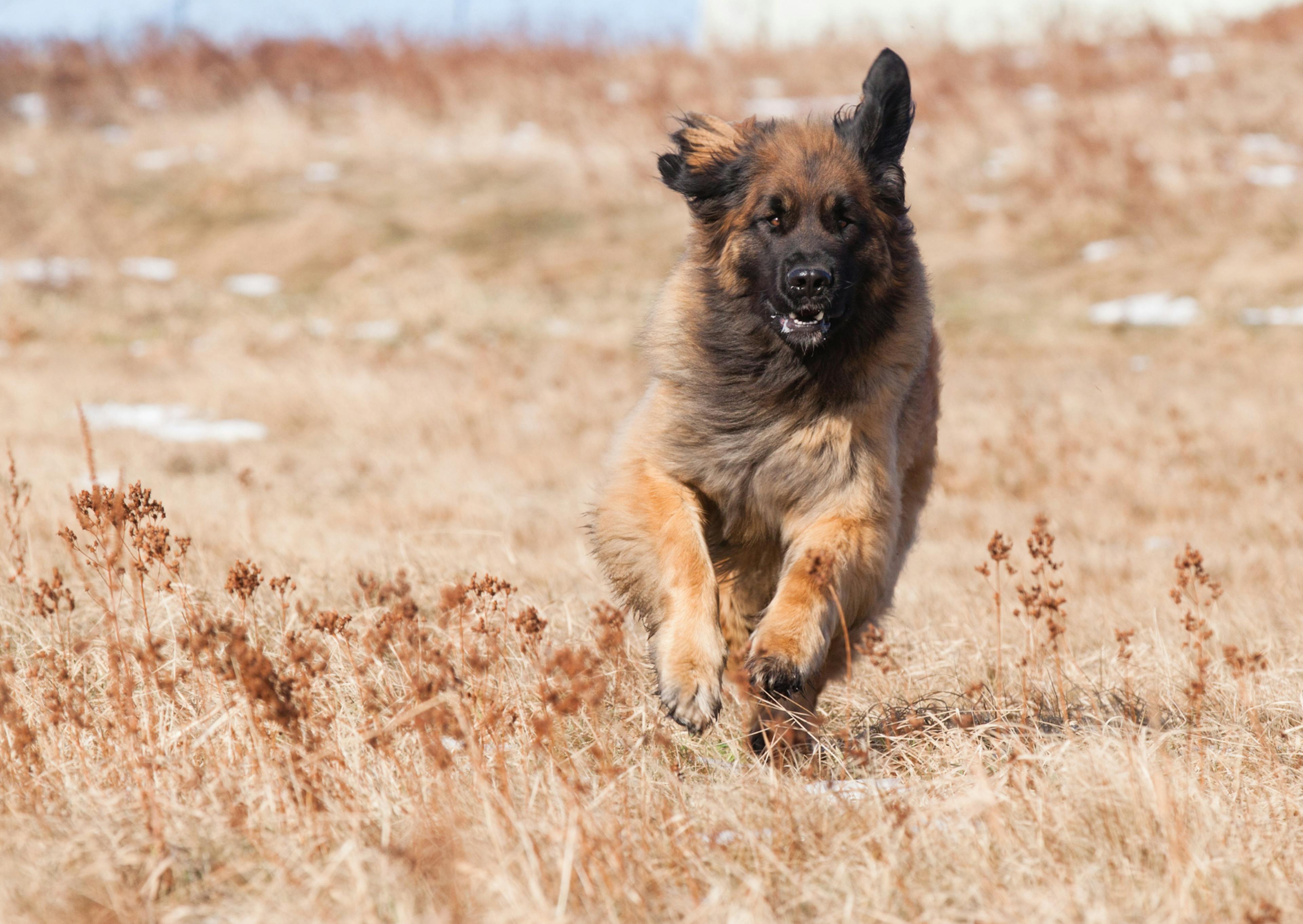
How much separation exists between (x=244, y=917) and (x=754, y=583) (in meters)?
2.07

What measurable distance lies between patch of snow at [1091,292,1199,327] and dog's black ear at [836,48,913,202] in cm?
919

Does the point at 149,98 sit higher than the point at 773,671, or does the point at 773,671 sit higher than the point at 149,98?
the point at 149,98

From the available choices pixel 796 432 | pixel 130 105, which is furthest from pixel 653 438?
pixel 130 105

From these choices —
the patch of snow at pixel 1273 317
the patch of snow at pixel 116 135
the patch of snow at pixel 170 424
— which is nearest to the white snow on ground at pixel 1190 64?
the patch of snow at pixel 1273 317

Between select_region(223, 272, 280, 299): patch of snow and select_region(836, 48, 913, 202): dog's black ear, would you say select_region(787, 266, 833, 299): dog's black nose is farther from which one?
select_region(223, 272, 280, 299): patch of snow

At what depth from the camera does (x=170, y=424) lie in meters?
9.62

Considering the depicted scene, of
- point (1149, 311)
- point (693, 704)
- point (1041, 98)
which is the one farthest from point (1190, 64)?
point (693, 704)

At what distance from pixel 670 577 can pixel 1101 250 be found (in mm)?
13162

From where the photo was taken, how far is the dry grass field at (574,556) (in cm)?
252

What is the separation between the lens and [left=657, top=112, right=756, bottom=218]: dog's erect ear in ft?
13.9

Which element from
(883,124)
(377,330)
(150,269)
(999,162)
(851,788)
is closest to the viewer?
(851,788)

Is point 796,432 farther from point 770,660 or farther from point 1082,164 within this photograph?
point 1082,164

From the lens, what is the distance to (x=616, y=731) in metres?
3.44

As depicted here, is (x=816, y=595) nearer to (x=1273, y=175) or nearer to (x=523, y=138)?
(x=1273, y=175)
